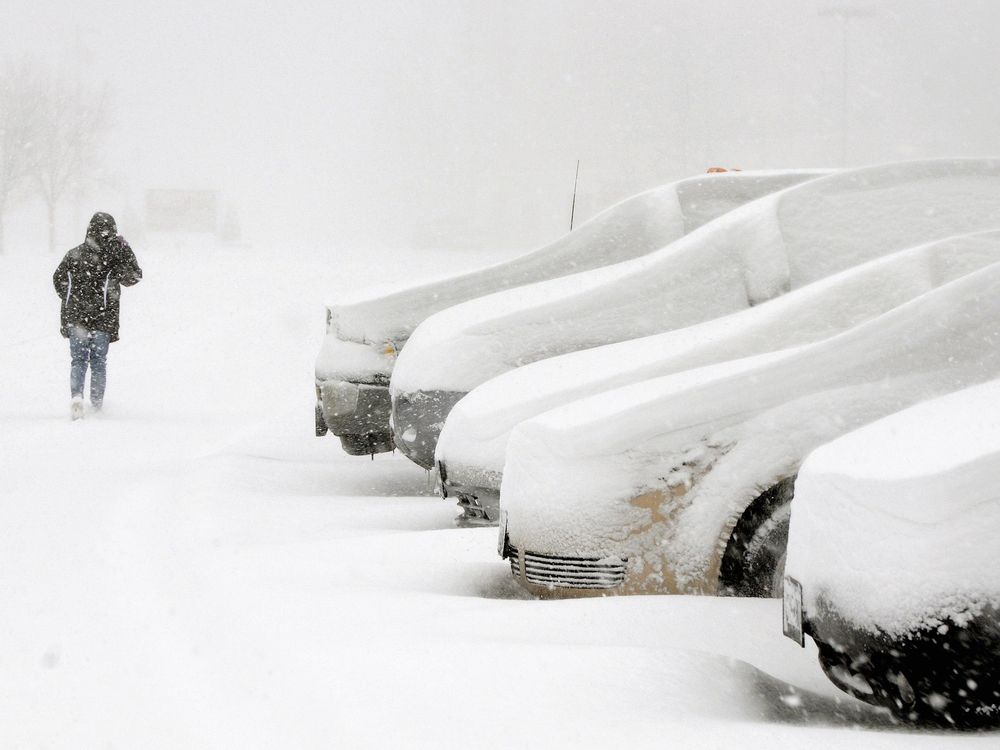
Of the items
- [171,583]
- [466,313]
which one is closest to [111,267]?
[466,313]

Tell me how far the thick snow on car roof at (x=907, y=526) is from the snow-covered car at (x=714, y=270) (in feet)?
9.07

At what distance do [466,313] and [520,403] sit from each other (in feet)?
5.01

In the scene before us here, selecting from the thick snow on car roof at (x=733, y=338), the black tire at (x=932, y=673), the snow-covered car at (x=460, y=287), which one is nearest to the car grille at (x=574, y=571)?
the thick snow on car roof at (x=733, y=338)

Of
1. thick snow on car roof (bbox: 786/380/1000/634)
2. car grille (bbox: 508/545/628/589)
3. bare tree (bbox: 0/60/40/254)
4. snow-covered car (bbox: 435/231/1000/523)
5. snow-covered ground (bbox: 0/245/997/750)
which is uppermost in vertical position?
bare tree (bbox: 0/60/40/254)

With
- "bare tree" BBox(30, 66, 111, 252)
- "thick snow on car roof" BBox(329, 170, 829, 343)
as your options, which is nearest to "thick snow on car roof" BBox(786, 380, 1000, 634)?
"thick snow on car roof" BBox(329, 170, 829, 343)

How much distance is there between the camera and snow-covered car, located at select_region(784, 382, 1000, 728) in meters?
2.54

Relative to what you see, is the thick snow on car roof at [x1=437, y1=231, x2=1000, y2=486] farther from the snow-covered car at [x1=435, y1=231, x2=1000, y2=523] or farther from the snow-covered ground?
the snow-covered ground

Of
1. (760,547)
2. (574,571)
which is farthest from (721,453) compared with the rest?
(574,571)

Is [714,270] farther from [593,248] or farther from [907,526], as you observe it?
[907,526]

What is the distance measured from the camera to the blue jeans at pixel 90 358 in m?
9.51

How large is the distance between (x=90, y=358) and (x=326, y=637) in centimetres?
688

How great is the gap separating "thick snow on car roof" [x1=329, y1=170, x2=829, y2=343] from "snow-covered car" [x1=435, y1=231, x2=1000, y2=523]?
2.05 meters

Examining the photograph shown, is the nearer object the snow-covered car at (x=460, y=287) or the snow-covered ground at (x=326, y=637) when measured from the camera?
the snow-covered ground at (x=326, y=637)

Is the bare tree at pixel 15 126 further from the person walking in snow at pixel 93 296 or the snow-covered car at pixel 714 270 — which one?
the snow-covered car at pixel 714 270
